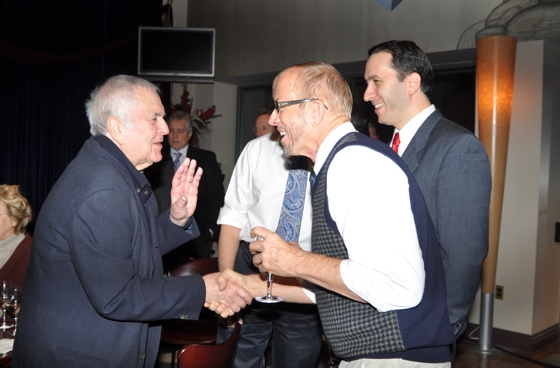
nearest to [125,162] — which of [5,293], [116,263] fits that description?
[116,263]

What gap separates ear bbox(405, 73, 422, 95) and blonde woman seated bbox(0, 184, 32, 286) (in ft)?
7.60

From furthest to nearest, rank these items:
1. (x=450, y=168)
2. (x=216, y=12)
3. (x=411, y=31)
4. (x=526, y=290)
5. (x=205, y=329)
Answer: (x=216, y=12) < (x=411, y=31) < (x=526, y=290) < (x=205, y=329) < (x=450, y=168)

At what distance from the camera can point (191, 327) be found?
3.96 metres

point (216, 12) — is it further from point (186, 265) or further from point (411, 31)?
point (186, 265)

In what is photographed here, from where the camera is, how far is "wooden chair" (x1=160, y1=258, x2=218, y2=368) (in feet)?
12.3

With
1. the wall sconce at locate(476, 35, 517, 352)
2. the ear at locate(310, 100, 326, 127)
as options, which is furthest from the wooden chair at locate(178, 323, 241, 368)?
the wall sconce at locate(476, 35, 517, 352)

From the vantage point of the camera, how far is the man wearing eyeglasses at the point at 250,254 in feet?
10.4

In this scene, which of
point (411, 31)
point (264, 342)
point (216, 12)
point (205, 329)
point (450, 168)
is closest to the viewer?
point (450, 168)

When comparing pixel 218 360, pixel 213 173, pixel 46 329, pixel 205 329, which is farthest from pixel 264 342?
pixel 213 173

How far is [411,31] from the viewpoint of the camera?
558 cm

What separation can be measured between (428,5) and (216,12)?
3.21 m

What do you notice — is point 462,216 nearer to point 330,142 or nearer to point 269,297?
point 330,142

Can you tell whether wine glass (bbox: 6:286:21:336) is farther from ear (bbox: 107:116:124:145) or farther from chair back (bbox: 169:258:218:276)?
chair back (bbox: 169:258:218:276)

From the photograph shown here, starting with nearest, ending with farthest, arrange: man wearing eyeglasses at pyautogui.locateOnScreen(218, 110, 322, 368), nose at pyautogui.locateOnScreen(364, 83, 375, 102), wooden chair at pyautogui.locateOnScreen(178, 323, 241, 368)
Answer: wooden chair at pyautogui.locateOnScreen(178, 323, 241, 368), nose at pyautogui.locateOnScreen(364, 83, 375, 102), man wearing eyeglasses at pyautogui.locateOnScreen(218, 110, 322, 368)
